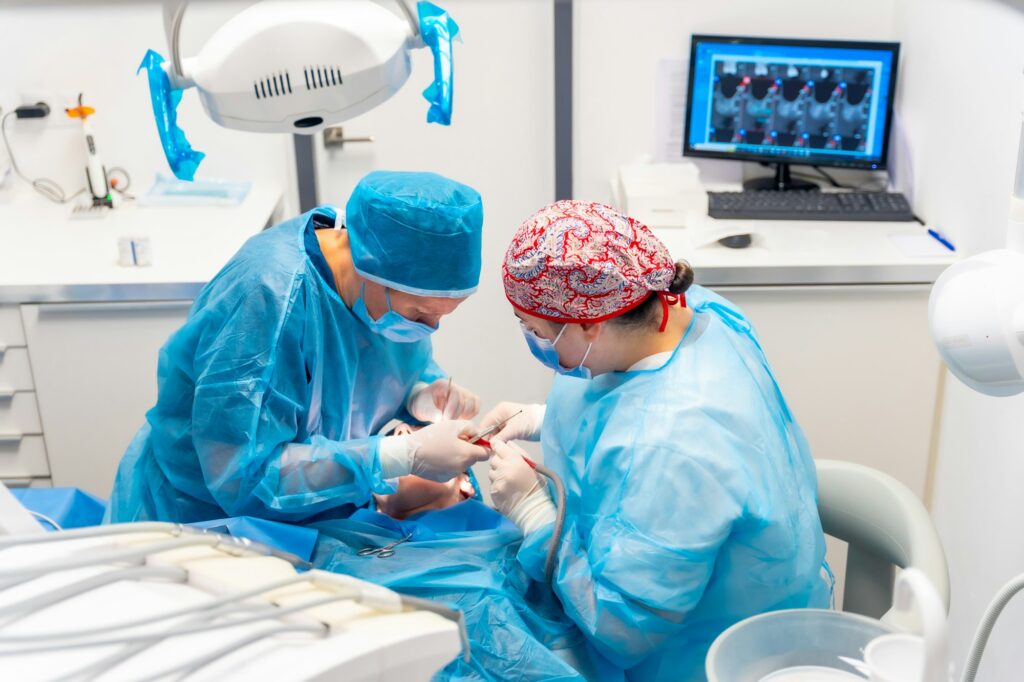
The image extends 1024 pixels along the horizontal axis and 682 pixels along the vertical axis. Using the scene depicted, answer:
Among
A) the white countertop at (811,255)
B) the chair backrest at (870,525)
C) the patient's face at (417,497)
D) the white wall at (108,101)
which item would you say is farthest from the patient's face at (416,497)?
the white wall at (108,101)

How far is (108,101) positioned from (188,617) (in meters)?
2.62

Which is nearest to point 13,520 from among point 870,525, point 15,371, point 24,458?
point 870,525

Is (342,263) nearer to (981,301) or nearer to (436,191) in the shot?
(436,191)

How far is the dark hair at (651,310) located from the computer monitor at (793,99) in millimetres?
1485

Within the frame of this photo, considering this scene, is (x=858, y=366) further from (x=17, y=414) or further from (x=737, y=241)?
(x=17, y=414)

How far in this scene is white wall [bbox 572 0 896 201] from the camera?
2.89m

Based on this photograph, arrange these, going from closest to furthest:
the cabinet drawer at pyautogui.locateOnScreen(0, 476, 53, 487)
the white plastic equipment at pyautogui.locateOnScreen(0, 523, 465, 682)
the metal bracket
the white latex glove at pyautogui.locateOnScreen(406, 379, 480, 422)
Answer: the white plastic equipment at pyautogui.locateOnScreen(0, 523, 465, 682), the white latex glove at pyautogui.locateOnScreen(406, 379, 480, 422), the cabinet drawer at pyautogui.locateOnScreen(0, 476, 53, 487), the metal bracket

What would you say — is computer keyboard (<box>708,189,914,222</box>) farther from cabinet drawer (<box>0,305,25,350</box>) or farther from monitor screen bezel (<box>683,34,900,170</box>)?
cabinet drawer (<box>0,305,25,350</box>)

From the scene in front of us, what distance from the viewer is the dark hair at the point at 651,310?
1.50m

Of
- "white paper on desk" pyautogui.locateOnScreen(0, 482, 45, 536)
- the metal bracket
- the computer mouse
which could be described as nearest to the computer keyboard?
the computer mouse

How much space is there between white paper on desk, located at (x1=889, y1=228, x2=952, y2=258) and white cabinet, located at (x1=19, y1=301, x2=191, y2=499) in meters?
1.72

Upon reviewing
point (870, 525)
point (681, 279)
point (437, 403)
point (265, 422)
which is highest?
point (681, 279)

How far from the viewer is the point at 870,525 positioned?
1.67 m

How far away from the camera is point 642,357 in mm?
1519
